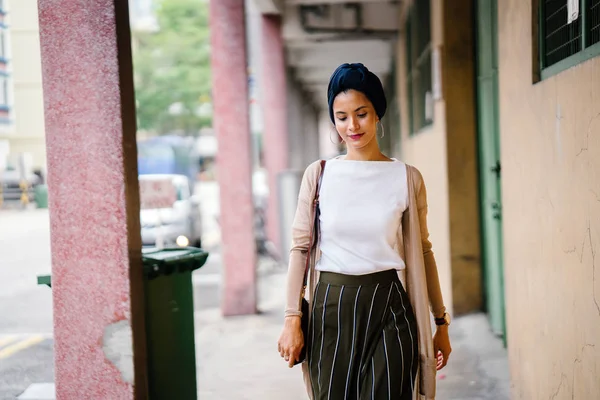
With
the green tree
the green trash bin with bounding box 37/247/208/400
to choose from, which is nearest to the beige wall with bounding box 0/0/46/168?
the green trash bin with bounding box 37/247/208/400

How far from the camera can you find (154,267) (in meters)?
4.01

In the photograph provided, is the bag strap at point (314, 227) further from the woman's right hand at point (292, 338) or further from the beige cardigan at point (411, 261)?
the woman's right hand at point (292, 338)

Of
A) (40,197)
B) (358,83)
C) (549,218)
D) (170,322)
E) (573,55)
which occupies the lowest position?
(170,322)

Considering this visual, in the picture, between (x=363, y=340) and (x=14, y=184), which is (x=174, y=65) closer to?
(x=14, y=184)

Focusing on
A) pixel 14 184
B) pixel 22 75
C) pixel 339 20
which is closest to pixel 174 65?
pixel 14 184

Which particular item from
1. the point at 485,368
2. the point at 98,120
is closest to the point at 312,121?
the point at 485,368

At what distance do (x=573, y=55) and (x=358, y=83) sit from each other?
121 centimetres

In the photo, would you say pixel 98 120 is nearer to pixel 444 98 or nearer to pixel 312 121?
pixel 444 98

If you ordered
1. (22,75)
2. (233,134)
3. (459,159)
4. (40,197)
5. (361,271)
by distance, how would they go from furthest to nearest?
1. (40,197)
2. (22,75)
3. (233,134)
4. (459,159)
5. (361,271)

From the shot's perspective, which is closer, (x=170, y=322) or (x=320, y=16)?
(x=170, y=322)

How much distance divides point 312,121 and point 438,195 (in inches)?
864

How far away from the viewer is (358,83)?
105 inches

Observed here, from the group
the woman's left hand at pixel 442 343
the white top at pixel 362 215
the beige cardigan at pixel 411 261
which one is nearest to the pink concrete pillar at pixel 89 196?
the beige cardigan at pixel 411 261

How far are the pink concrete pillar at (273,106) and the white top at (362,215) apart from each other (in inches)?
437
